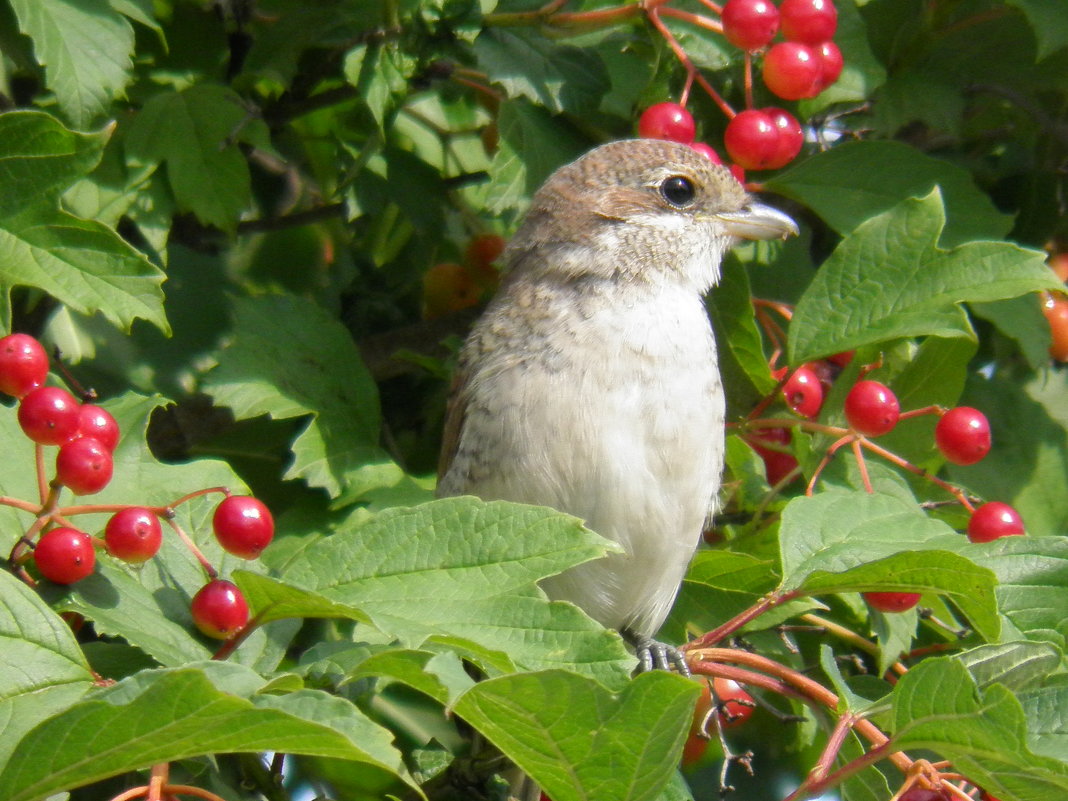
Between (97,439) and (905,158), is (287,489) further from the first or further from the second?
(905,158)

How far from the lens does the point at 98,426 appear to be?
82.7 inches

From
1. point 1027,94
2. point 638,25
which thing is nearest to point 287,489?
point 638,25

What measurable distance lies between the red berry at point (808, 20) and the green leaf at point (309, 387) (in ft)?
3.92

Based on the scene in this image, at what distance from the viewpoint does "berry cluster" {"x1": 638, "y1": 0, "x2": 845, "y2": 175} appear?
9.29 feet

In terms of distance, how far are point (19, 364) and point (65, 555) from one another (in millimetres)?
354

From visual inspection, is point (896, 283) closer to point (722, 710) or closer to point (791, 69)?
point (791, 69)

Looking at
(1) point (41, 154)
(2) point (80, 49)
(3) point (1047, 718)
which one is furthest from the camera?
(2) point (80, 49)

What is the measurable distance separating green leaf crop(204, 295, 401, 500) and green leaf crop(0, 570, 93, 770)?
1.00 meters

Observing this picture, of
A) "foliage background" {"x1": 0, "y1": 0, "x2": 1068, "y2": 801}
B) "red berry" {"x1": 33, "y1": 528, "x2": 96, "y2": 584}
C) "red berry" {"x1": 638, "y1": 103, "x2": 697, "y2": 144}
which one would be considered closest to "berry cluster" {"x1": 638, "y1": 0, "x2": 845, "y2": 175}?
"red berry" {"x1": 638, "y1": 103, "x2": 697, "y2": 144}

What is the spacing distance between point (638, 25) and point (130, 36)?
1082mm

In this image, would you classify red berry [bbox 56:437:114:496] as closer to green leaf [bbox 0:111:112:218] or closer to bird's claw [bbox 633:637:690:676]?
green leaf [bbox 0:111:112:218]

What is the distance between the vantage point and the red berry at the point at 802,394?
3.02m

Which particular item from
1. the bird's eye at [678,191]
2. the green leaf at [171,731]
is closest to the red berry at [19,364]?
the green leaf at [171,731]

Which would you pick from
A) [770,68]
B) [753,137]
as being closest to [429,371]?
[753,137]
